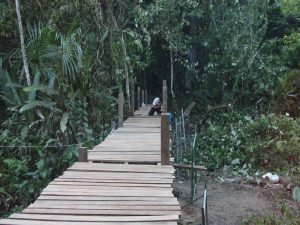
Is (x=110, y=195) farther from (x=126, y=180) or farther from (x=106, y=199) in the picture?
(x=126, y=180)

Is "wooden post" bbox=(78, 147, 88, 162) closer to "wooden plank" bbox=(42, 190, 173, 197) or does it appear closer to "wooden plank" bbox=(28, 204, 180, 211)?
"wooden plank" bbox=(42, 190, 173, 197)

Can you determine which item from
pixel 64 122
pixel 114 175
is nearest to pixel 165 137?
pixel 114 175

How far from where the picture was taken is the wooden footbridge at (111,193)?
3.47 m

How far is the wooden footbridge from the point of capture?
347 cm

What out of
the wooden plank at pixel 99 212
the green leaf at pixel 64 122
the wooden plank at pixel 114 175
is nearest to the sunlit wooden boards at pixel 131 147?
the wooden plank at pixel 114 175

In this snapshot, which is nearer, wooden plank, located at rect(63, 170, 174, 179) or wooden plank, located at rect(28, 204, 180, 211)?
wooden plank, located at rect(28, 204, 180, 211)

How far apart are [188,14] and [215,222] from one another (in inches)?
266

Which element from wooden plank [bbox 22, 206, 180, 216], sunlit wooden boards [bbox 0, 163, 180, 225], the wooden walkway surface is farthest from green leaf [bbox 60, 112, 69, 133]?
wooden plank [bbox 22, 206, 180, 216]

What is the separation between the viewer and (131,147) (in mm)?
6406

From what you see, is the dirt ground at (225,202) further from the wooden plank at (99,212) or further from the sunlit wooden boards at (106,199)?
the wooden plank at (99,212)

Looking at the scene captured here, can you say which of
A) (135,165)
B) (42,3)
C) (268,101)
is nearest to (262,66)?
(268,101)

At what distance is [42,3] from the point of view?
9.02 metres

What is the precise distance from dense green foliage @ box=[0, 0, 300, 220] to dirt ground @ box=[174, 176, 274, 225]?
1253 millimetres

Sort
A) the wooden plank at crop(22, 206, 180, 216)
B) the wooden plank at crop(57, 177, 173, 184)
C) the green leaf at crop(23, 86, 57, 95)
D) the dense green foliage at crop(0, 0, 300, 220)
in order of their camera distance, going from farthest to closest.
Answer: the dense green foliage at crop(0, 0, 300, 220)
the green leaf at crop(23, 86, 57, 95)
the wooden plank at crop(57, 177, 173, 184)
the wooden plank at crop(22, 206, 180, 216)
